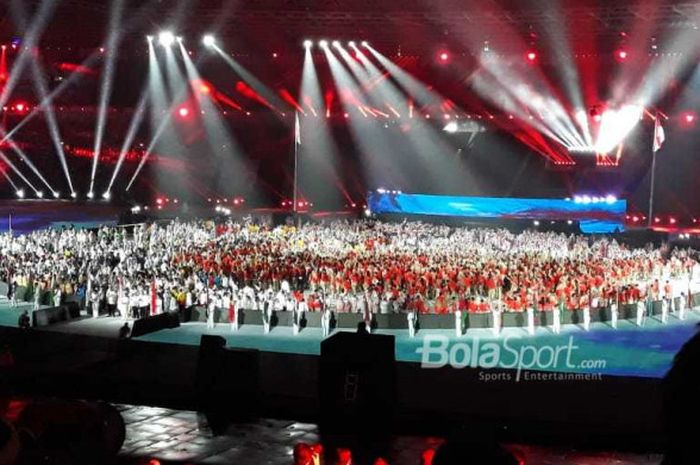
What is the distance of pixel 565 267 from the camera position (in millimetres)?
22719

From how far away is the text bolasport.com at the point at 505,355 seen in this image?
1497cm

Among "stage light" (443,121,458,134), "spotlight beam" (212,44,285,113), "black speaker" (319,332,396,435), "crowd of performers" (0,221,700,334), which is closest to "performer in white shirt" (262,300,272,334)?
"crowd of performers" (0,221,700,334)

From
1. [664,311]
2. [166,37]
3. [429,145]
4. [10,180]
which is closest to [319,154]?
[429,145]

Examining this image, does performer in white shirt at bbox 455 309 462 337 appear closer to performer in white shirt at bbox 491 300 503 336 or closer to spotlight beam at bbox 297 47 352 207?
performer in white shirt at bbox 491 300 503 336

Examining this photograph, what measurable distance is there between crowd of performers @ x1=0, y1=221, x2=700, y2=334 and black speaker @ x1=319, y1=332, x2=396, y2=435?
362 inches

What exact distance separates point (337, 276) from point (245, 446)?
1306 cm

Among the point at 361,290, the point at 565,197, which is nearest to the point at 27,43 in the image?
the point at 361,290

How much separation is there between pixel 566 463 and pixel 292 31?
27.0m

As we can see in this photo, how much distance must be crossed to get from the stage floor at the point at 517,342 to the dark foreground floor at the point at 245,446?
655 cm

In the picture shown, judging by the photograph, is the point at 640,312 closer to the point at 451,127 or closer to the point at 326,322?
the point at 326,322

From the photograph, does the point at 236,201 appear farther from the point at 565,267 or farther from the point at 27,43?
the point at 565,267

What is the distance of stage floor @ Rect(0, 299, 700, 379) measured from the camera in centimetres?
1521

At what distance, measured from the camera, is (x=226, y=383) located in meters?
9.15

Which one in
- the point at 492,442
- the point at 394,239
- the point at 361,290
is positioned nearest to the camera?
the point at 492,442
